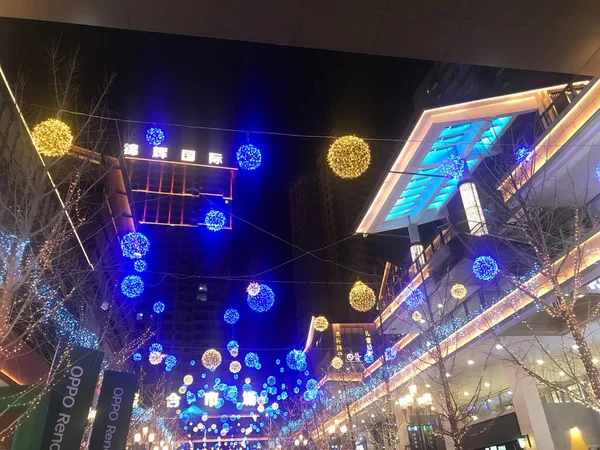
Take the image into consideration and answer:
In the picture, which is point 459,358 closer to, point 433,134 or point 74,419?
point 433,134


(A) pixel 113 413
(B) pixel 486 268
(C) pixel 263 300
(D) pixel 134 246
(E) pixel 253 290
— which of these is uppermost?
(E) pixel 253 290

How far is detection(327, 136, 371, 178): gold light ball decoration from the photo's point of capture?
8.74 m

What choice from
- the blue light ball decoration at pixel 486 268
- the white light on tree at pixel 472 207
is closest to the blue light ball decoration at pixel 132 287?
the blue light ball decoration at pixel 486 268

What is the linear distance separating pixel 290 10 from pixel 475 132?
14279 millimetres

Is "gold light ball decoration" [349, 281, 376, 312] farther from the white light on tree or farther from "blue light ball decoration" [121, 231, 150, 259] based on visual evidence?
"blue light ball decoration" [121, 231, 150, 259]

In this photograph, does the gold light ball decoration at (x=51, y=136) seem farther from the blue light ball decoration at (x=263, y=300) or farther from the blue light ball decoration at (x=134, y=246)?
the blue light ball decoration at (x=263, y=300)

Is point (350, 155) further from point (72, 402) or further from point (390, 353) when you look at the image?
point (390, 353)

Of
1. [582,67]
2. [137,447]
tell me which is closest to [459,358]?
[582,67]

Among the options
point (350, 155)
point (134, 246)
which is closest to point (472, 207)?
point (350, 155)

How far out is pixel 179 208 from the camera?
25.1 m

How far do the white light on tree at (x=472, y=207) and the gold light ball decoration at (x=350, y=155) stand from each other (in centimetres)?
1021

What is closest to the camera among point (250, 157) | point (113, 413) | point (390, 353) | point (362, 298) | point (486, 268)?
point (113, 413)

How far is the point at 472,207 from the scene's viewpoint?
1842 centimetres

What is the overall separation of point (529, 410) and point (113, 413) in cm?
1305
